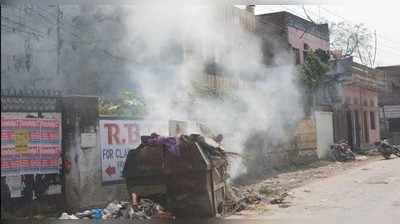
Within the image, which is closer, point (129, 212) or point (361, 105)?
point (129, 212)

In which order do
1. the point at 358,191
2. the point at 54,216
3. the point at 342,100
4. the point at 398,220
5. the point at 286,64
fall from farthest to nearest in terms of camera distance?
1. the point at 342,100
2. the point at 286,64
3. the point at 358,191
4. the point at 54,216
5. the point at 398,220

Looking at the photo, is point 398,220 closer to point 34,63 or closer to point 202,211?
point 202,211

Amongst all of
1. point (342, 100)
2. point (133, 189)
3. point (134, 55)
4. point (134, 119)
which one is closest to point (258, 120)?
point (134, 55)

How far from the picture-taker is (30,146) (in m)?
7.54

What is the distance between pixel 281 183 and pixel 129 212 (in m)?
6.02

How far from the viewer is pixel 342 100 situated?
79.5 feet

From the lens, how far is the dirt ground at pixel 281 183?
8.85 m

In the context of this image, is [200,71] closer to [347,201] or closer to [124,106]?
[124,106]

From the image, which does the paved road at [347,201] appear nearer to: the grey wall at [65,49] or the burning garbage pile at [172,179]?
the burning garbage pile at [172,179]

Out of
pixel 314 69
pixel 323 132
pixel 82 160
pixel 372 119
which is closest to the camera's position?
pixel 82 160

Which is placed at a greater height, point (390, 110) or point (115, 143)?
point (390, 110)

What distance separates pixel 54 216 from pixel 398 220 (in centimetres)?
470

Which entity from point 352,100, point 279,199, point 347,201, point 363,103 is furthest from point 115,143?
point 363,103

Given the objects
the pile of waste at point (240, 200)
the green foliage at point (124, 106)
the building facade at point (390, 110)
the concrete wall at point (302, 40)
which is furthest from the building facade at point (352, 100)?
the green foliage at point (124, 106)
